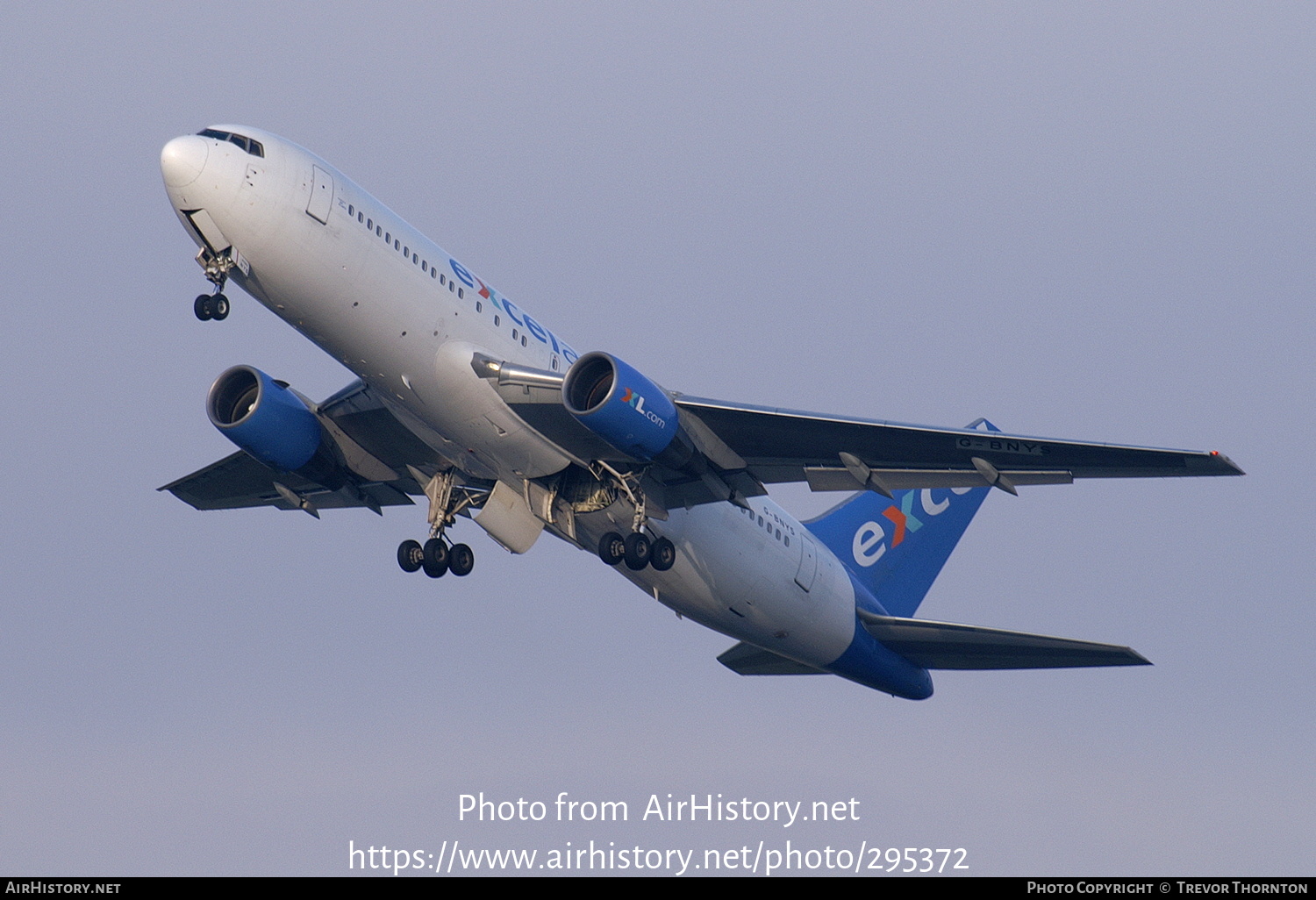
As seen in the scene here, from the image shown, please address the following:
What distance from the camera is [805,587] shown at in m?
31.8

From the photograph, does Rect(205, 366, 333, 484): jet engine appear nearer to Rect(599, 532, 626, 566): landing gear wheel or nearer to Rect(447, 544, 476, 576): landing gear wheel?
Rect(447, 544, 476, 576): landing gear wheel

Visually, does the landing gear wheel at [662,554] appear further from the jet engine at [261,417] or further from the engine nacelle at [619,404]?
the jet engine at [261,417]

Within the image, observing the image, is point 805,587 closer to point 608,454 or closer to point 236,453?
point 608,454

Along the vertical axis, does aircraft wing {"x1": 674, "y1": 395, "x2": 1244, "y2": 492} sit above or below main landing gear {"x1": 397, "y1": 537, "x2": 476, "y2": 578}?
above

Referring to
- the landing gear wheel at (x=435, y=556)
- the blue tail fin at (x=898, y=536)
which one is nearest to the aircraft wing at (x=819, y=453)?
the landing gear wheel at (x=435, y=556)

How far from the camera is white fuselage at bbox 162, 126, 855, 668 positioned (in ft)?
78.9

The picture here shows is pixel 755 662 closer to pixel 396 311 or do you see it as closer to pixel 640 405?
pixel 640 405

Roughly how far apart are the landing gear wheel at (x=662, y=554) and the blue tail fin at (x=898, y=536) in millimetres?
7220

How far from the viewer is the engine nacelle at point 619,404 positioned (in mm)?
25312

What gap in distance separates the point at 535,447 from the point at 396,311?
11.8 ft

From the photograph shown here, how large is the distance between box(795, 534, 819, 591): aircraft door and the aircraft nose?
46.2 feet

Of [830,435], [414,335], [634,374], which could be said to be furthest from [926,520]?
[414,335]

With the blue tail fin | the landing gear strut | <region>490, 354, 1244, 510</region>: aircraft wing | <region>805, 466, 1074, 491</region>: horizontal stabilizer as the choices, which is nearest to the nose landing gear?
the landing gear strut

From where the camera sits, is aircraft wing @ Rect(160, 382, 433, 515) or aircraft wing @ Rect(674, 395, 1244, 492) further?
aircraft wing @ Rect(160, 382, 433, 515)
